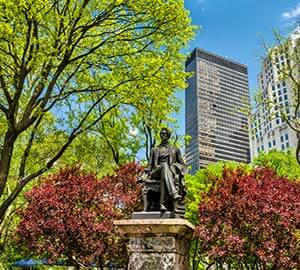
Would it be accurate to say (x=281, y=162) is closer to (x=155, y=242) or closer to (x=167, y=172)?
(x=167, y=172)

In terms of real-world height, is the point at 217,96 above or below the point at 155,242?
above

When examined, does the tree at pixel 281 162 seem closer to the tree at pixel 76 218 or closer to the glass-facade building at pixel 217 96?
the tree at pixel 76 218

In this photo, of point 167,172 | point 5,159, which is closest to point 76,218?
point 5,159

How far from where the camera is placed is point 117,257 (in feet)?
47.5

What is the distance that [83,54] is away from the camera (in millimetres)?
11727

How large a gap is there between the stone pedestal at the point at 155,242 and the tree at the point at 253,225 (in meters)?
7.16

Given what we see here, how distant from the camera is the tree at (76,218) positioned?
47.0ft

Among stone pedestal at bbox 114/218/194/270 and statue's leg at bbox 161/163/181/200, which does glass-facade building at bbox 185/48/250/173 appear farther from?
stone pedestal at bbox 114/218/194/270

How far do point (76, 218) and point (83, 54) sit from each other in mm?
5765

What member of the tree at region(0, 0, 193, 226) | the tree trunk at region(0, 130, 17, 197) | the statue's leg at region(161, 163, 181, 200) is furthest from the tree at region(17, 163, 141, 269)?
the statue's leg at region(161, 163, 181, 200)

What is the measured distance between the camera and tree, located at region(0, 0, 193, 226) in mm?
10445

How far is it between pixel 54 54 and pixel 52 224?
6430 mm

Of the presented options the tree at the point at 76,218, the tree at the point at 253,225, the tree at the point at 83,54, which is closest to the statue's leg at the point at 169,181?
the tree at the point at 83,54

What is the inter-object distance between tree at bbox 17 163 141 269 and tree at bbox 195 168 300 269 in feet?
9.31
